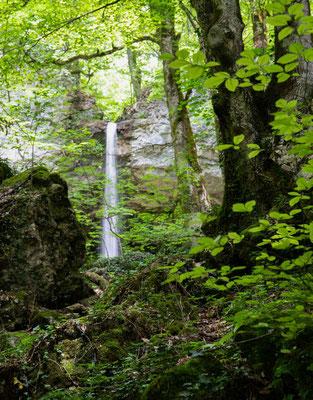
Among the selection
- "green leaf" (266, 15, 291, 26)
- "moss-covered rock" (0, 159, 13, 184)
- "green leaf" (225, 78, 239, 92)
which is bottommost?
"green leaf" (225, 78, 239, 92)

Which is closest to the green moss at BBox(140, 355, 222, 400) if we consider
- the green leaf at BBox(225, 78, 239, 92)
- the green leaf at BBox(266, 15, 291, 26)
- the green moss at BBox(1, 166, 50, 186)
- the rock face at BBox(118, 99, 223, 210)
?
the green leaf at BBox(225, 78, 239, 92)

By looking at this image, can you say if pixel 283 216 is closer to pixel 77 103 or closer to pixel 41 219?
pixel 41 219

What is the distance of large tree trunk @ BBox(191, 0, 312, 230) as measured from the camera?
4.26 metres

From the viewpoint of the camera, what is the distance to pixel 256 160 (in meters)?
4.38

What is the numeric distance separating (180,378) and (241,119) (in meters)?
3.68

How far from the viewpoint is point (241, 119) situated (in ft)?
14.6

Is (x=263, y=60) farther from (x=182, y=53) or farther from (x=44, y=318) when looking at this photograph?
(x=44, y=318)

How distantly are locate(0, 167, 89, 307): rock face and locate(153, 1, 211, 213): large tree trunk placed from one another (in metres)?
3.40

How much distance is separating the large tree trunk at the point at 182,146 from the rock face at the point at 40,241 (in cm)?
340

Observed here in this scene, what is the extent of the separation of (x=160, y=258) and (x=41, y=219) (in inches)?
104

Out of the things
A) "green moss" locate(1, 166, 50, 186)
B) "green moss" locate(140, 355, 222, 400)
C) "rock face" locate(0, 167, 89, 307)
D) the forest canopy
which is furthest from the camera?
"green moss" locate(1, 166, 50, 186)

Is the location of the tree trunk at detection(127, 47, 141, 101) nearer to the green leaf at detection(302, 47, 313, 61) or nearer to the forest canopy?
the forest canopy

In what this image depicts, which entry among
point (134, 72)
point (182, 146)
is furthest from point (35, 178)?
point (134, 72)

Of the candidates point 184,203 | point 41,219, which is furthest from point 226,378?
point 184,203
